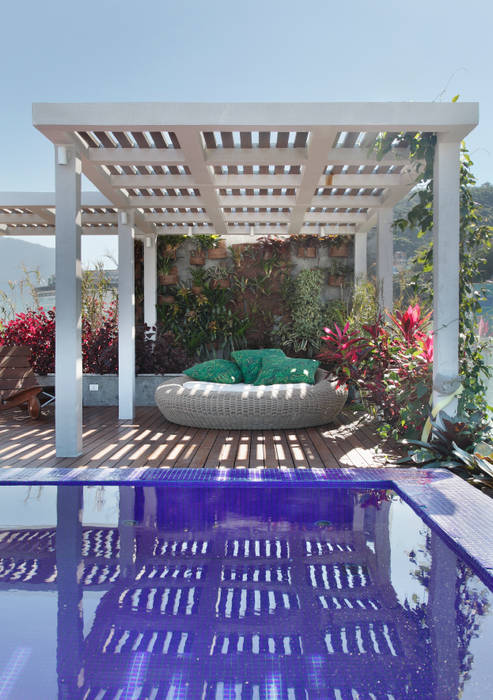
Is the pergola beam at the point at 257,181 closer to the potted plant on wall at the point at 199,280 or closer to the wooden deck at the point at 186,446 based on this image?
the wooden deck at the point at 186,446

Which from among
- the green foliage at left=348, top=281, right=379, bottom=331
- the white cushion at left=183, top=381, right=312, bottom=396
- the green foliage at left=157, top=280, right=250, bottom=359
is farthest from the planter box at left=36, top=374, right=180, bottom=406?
the green foliage at left=348, top=281, right=379, bottom=331

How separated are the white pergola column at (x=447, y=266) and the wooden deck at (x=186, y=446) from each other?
0.98 metres

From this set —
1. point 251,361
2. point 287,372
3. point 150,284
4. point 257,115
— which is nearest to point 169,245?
point 150,284

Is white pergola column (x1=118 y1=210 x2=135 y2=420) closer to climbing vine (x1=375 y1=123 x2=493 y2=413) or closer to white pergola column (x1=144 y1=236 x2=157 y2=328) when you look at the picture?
white pergola column (x1=144 y1=236 x2=157 y2=328)

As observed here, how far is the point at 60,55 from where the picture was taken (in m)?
14.5

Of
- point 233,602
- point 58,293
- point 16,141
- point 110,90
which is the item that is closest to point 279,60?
point 110,90

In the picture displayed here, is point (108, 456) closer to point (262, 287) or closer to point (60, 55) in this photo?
point (262, 287)

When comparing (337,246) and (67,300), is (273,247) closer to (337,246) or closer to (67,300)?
(337,246)

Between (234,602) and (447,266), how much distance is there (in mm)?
3443

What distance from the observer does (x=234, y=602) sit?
2502 millimetres

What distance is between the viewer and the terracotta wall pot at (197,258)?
34.2ft

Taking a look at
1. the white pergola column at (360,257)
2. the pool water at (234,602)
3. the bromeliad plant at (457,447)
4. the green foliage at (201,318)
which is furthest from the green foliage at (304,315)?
the pool water at (234,602)

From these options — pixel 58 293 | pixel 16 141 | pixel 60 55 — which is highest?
pixel 60 55

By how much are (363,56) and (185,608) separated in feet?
41.3
